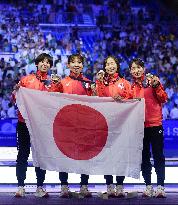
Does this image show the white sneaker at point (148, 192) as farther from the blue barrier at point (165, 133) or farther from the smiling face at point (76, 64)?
the blue barrier at point (165, 133)

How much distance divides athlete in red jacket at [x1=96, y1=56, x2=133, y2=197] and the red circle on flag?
285mm

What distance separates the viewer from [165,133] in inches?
465

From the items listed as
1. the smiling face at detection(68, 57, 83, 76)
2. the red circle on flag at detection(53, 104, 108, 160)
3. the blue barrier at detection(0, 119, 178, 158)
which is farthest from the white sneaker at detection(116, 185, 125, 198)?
the blue barrier at detection(0, 119, 178, 158)

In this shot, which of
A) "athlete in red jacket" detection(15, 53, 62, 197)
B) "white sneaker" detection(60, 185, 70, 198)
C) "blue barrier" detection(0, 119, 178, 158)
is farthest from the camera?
"blue barrier" detection(0, 119, 178, 158)

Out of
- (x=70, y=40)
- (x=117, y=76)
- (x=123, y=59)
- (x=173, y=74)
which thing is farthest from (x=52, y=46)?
(x=117, y=76)

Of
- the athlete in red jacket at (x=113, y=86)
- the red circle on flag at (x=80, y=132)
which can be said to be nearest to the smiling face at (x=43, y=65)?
the red circle on flag at (x=80, y=132)

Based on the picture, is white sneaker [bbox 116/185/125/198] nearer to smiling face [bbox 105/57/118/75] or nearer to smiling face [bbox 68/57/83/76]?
smiling face [bbox 105/57/118/75]

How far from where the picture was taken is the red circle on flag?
586cm

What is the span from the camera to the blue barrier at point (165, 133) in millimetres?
11812

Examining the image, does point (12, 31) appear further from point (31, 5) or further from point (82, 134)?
point (82, 134)

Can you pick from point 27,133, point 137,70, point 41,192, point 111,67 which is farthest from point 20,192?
point 137,70

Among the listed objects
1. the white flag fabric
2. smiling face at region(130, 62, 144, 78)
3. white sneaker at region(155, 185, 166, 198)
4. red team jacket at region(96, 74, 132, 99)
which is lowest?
white sneaker at region(155, 185, 166, 198)

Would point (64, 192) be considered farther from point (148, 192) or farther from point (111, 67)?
point (111, 67)

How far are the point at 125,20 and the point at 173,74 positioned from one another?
3.71m
